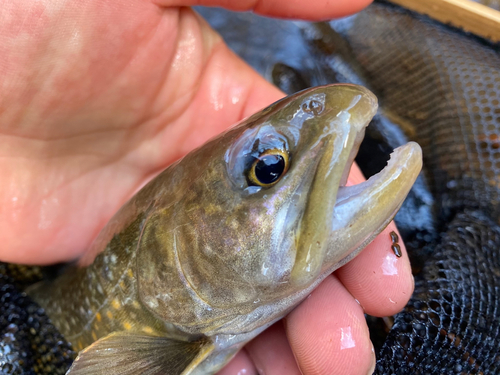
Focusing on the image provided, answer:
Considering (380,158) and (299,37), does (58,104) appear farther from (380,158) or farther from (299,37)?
(299,37)

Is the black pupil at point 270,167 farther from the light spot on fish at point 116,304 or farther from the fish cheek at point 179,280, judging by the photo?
the light spot on fish at point 116,304

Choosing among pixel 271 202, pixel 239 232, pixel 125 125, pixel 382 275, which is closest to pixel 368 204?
pixel 271 202

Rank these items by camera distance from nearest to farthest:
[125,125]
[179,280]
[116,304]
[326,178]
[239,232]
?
1. [326,178]
2. [239,232]
3. [179,280]
4. [116,304]
5. [125,125]

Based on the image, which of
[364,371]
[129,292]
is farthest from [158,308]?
[364,371]

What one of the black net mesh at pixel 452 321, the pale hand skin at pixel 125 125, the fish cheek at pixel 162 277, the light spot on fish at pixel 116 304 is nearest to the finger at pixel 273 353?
the pale hand skin at pixel 125 125

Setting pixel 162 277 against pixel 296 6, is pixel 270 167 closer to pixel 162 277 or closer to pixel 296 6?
pixel 162 277

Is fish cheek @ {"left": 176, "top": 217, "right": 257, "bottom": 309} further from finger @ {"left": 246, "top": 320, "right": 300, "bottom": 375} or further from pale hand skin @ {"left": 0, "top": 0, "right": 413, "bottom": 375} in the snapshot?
finger @ {"left": 246, "top": 320, "right": 300, "bottom": 375}

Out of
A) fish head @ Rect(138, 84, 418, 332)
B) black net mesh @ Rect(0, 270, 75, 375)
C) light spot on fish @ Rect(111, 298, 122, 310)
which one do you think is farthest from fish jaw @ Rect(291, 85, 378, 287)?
black net mesh @ Rect(0, 270, 75, 375)
